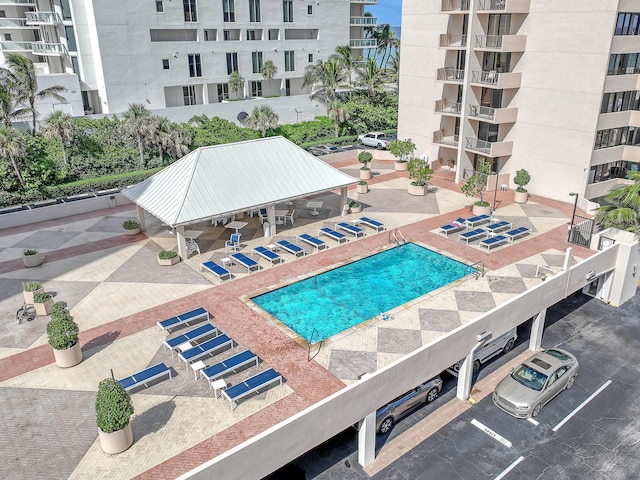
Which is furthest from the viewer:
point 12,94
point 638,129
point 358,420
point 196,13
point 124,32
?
point 196,13

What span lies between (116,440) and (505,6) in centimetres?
3479

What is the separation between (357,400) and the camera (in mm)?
16094

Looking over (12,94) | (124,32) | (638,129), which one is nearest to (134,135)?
(12,94)

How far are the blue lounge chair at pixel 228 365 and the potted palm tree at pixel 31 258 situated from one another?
47.5ft

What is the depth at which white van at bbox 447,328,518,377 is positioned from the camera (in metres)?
21.3

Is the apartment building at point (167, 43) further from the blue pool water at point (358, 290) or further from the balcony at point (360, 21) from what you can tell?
the blue pool water at point (358, 290)

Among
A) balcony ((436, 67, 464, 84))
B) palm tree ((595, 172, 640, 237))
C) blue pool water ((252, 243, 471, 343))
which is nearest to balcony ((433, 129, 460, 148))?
balcony ((436, 67, 464, 84))

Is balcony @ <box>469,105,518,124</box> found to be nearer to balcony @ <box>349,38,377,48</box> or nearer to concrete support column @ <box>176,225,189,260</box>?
concrete support column @ <box>176,225,189,260</box>

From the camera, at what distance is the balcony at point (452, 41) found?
1556 inches

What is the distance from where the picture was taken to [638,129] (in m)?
36.0

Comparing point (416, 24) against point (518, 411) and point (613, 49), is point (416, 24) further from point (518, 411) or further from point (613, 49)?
point (518, 411)

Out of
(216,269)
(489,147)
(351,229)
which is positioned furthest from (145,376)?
(489,147)

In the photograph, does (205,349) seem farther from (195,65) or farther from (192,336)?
(195,65)

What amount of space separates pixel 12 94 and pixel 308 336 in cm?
3323
